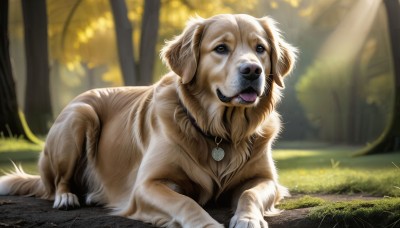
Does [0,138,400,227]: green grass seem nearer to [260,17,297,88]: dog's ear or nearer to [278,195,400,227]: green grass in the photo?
[278,195,400,227]: green grass

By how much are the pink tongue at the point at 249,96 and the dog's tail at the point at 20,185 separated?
255cm

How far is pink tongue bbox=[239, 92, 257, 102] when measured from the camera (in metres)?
3.72

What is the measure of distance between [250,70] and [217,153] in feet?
2.50

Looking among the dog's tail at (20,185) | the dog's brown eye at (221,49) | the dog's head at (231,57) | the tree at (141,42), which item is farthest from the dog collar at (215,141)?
the tree at (141,42)

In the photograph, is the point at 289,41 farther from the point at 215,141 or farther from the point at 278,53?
the point at 215,141

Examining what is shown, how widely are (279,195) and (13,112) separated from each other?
659cm

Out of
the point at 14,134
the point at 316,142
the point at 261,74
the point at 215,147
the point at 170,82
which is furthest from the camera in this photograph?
the point at 316,142

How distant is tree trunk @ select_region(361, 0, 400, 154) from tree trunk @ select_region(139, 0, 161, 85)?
4.87 metres

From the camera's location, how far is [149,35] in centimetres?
1205

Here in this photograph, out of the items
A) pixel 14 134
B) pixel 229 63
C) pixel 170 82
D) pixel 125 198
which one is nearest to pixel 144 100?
pixel 170 82

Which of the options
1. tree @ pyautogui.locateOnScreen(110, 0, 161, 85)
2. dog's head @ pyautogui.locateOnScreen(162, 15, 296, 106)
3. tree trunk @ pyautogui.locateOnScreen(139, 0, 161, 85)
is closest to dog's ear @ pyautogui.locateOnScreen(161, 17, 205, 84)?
dog's head @ pyautogui.locateOnScreen(162, 15, 296, 106)

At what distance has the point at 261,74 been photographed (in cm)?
Answer: 369

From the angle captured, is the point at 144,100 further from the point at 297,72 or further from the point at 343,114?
the point at 297,72

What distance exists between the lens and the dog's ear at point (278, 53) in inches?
166
